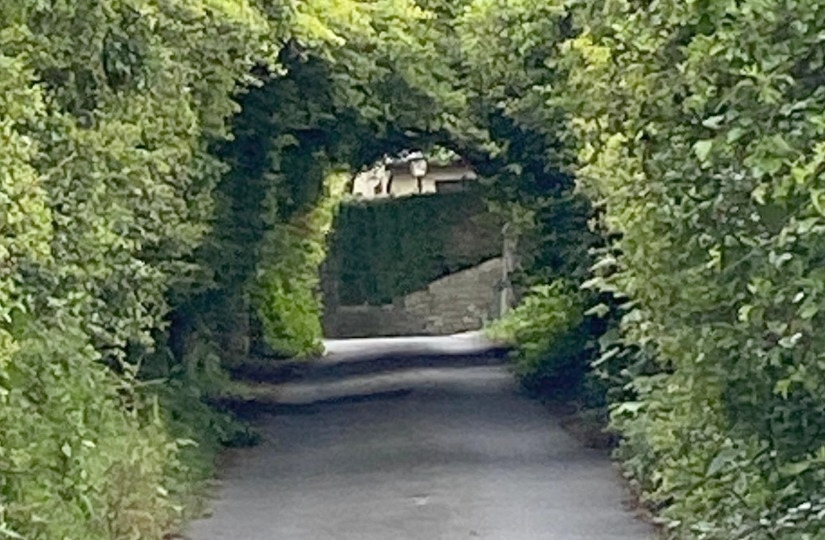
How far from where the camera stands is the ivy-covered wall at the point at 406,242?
41938 mm

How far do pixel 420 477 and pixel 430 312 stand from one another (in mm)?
28775

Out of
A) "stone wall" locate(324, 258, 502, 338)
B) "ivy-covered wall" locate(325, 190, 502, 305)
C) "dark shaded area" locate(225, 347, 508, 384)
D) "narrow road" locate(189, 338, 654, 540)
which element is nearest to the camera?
"narrow road" locate(189, 338, 654, 540)

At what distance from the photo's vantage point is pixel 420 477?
48.4 feet

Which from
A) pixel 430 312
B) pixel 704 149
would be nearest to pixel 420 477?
pixel 704 149

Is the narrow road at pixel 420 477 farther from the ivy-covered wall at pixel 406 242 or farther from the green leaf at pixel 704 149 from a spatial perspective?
the ivy-covered wall at pixel 406 242

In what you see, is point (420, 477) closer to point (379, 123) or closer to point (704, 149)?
point (379, 123)

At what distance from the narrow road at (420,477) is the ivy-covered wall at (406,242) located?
64.3 feet

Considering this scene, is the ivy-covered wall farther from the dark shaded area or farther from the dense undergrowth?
the dense undergrowth

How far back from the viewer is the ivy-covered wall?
1651 inches

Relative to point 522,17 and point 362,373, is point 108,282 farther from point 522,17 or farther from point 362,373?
point 362,373

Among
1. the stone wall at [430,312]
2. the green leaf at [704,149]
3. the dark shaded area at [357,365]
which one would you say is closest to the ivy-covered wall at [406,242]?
the stone wall at [430,312]

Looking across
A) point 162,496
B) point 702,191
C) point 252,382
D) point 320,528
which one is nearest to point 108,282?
point 162,496

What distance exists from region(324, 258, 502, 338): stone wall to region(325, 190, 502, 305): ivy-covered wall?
1.28 ft

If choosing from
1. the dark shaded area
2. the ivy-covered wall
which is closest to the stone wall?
the ivy-covered wall
